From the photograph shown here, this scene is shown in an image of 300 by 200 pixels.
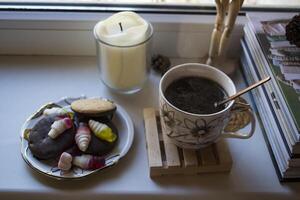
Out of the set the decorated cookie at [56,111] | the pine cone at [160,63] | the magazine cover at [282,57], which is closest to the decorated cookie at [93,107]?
the decorated cookie at [56,111]

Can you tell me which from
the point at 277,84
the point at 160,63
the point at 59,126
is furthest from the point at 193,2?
the point at 59,126

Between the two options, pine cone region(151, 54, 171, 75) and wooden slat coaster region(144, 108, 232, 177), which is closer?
wooden slat coaster region(144, 108, 232, 177)

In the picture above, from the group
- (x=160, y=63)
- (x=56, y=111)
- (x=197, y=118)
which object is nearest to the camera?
(x=197, y=118)

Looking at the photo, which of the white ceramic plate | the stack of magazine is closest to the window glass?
the stack of magazine

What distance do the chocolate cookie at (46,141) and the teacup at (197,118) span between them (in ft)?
0.47

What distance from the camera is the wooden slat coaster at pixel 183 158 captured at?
1.82ft

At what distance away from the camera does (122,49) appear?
24.1 inches

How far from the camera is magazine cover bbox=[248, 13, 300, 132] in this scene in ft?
1.79

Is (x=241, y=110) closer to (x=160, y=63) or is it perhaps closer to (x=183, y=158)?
(x=183, y=158)

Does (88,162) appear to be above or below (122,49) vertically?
below

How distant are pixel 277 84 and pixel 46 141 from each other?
35cm

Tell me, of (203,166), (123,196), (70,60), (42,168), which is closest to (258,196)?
(203,166)

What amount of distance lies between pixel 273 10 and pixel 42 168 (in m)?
0.53

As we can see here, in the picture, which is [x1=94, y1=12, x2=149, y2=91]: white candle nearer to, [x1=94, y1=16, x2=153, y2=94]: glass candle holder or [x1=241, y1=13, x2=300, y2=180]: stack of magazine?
[x1=94, y1=16, x2=153, y2=94]: glass candle holder
